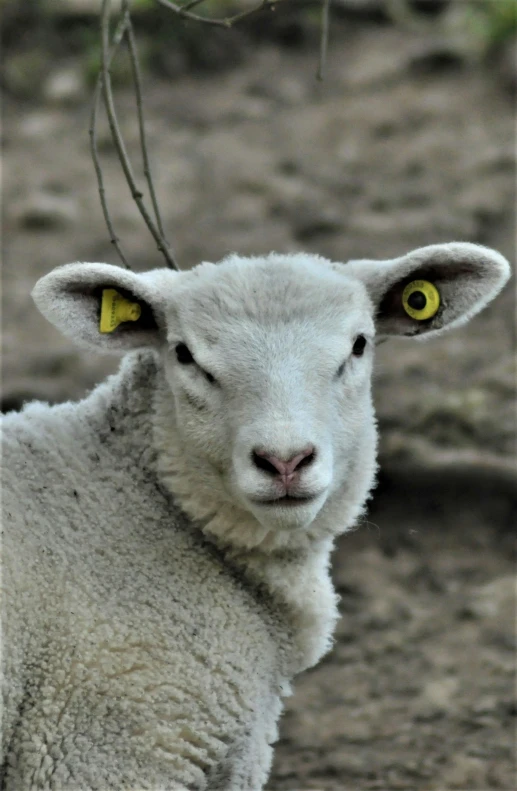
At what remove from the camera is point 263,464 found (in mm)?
2986

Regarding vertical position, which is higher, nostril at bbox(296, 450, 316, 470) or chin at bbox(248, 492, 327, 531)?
nostril at bbox(296, 450, 316, 470)

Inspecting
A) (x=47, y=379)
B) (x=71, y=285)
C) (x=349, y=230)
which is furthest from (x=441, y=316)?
(x=349, y=230)

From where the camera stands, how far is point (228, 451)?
320 centimetres

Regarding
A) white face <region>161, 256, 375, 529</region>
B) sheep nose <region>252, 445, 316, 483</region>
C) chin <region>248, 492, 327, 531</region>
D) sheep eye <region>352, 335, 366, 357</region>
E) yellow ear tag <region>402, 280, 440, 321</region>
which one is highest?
yellow ear tag <region>402, 280, 440, 321</region>

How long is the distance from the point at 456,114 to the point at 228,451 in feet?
23.8

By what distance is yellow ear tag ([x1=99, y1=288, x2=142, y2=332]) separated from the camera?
3506 mm

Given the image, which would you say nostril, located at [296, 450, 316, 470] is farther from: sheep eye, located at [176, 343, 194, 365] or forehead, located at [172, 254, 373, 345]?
sheep eye, located at [176, 343, 194, 365]

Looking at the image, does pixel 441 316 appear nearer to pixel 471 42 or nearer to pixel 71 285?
pixel 71 285

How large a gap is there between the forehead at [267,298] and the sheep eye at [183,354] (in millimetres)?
69

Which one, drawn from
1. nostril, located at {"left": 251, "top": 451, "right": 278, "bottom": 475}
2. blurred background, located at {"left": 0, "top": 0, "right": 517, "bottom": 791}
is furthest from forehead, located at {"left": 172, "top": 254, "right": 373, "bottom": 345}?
blurred background, located at {"left": 0, "top": 0, "right": 517, "bottom": 791}

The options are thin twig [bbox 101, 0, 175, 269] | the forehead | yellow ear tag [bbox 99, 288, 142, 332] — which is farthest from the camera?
thin twig [bbox 101, 0, 175, 269]

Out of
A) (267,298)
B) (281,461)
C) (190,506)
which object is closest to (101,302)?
(267,298)

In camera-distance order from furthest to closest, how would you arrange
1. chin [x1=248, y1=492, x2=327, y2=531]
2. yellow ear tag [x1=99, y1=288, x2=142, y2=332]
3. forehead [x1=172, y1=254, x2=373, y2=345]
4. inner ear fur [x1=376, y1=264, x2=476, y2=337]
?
inner ear fur [x1=376, y1=264, x2=476, y2=337] < yellow ear tag [x1=99, y1=288, x2=142, y2=332] < forehead [x1=172, y1=254, x2=373, y2=345] < chin [x1=248, y1=492, x2=327, y2=531]

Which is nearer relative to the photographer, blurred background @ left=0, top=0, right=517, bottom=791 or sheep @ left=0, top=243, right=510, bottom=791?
sheep @ left=0, top=243, right=510, bottom=791
